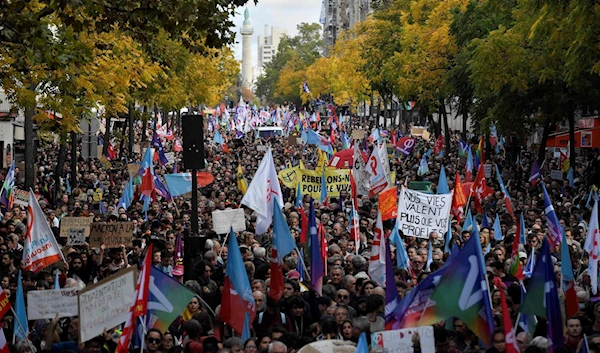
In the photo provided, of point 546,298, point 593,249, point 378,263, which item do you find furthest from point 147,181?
point 546,298

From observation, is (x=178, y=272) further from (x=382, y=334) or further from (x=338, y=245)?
(x=382, y=334)

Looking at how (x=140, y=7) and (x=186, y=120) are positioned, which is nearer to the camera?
(x=140, y=7)

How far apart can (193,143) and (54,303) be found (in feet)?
15.9

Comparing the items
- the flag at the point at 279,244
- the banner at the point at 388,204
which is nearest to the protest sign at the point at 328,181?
the banner at the point at 388,204

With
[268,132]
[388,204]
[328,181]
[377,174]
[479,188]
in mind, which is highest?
[268,132]

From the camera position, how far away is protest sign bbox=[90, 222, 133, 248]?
17.2 metres

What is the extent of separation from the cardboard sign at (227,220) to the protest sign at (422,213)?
2.44 m

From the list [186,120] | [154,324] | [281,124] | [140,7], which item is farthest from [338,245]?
[281,124]

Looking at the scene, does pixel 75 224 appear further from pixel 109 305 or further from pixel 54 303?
pixel 109 305

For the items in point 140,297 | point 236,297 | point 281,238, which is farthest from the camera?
point 281,238

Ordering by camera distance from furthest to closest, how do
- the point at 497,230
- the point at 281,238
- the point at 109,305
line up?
the point at 497,230
the point at 281,238
the point at 109,305

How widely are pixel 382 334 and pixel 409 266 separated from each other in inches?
250

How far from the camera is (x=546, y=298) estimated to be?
966 cm

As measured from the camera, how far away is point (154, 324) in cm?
1097
